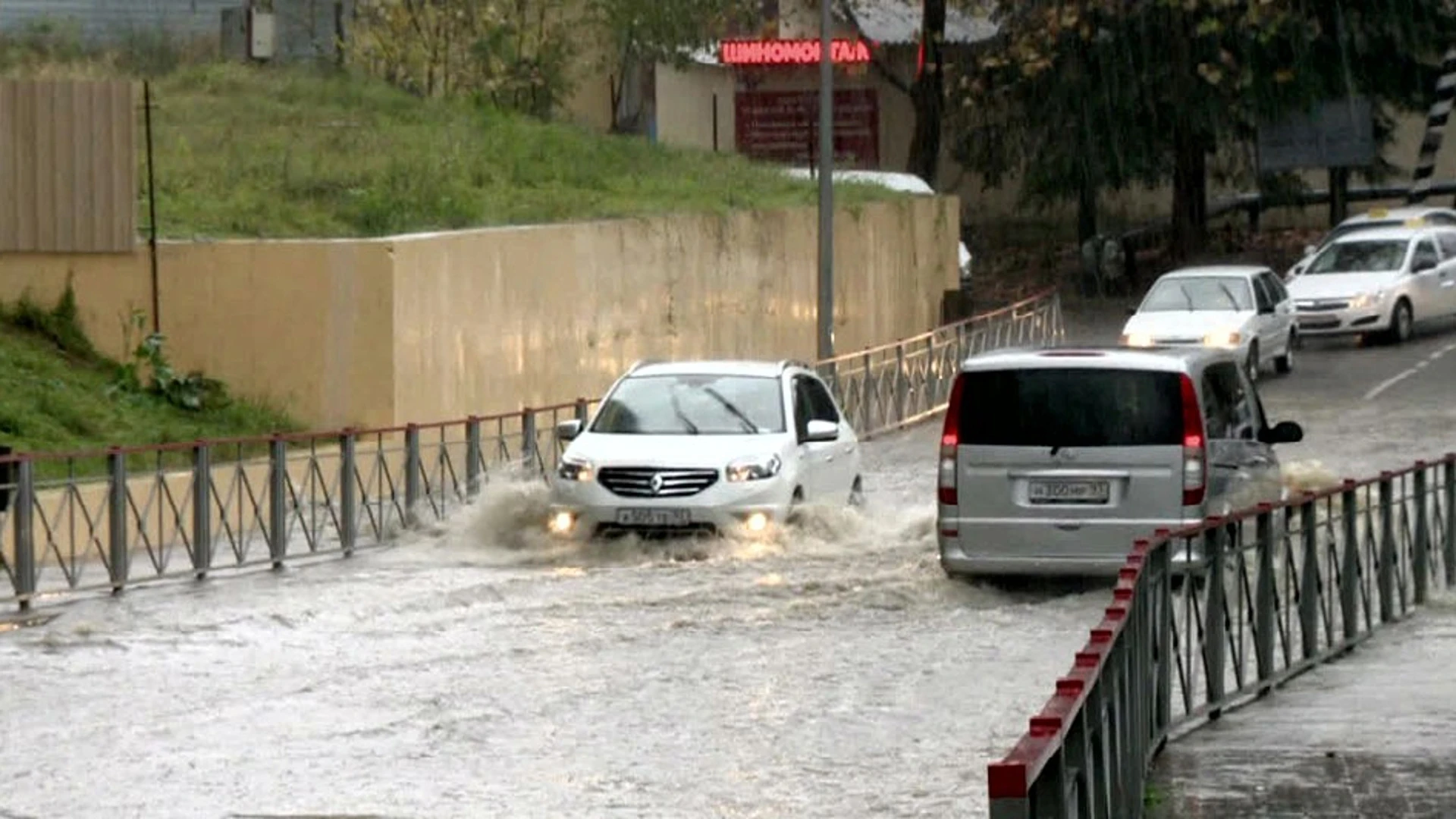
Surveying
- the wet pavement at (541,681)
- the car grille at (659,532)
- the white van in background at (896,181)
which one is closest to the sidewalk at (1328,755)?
the wet pavement at (541,681)

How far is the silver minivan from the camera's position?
18.8m

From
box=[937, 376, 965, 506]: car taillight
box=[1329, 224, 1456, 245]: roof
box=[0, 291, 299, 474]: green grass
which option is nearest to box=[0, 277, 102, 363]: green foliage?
box=[0, 291, 299, 474]: green grass

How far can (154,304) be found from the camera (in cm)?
2848

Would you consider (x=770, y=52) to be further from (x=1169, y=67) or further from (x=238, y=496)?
(x=238, y=496)

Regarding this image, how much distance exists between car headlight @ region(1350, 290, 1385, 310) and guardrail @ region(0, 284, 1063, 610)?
16.1 meters

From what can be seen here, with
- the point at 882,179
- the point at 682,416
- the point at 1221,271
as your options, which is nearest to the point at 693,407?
the point at 682,416

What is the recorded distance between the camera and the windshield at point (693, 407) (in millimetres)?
22734

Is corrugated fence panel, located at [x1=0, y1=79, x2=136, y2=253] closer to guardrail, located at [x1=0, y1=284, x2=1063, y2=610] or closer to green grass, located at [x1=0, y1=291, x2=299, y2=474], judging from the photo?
green grass, located at [x1=0, y1=291, x2=299, y2=474]

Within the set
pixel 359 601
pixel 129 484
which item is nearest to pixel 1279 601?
pixel 359 601

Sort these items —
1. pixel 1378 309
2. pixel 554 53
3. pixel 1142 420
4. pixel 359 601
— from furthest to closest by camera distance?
pixel 554 53, pixel 1378 309, pixel 359 601, pixel 1142 420

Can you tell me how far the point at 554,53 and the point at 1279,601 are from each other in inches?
1534

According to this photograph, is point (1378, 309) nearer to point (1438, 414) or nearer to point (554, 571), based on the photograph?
point (1438, 414)

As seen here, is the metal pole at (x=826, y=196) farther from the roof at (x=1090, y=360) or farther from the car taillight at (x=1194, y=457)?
the car taillight at (x=1194, y=457)

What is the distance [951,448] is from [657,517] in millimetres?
3261
